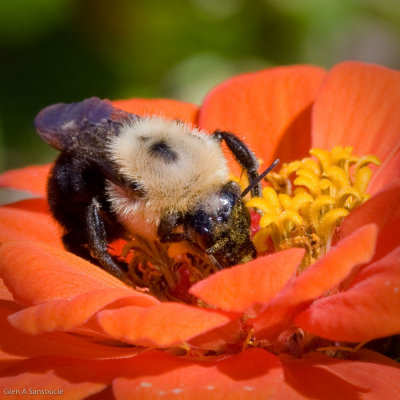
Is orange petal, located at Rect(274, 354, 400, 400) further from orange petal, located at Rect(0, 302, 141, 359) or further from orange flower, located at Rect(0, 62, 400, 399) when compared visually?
orange petal, located at Rect(0, 302, 141, 359)

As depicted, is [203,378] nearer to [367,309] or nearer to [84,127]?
[367,309]

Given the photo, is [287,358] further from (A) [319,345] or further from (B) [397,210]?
(B) [397,210]

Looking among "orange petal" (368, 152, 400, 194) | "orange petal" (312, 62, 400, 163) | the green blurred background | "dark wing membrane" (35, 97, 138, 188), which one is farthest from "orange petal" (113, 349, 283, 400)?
the green blurred background

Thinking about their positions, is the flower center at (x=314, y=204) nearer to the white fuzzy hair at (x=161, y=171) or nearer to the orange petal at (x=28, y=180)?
the white fuzzy hair at (x=161, y=171)

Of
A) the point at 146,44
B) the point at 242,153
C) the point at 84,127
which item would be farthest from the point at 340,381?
the point at 146,44

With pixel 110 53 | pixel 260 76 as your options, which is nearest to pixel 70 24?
pixel 110 53
